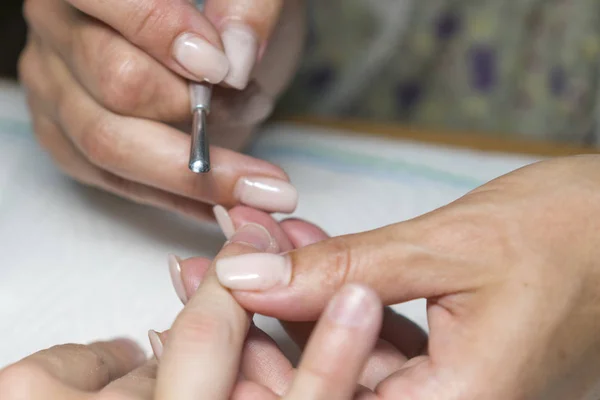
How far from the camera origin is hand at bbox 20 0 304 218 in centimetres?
48

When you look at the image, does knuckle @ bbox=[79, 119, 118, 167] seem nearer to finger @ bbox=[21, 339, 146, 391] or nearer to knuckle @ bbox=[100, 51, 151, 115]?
knuckle @ bbox=[100, 51, 151, 115]

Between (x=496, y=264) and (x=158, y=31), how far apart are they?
28 cm

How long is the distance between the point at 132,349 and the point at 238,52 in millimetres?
219

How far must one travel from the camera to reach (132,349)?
1.48ft

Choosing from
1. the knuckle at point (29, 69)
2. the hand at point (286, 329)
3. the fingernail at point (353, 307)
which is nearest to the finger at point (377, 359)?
the hand at point (286, 329)

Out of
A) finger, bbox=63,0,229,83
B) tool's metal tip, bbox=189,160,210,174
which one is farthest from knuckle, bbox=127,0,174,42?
tool's metal tip, bbox=189,160,210,174

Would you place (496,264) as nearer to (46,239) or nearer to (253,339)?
(253,339)

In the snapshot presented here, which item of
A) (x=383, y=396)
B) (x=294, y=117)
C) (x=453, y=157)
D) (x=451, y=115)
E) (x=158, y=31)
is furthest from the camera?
(x=451, y=115)

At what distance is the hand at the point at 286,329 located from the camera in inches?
15.1

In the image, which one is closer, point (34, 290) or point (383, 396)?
point (383, 396)

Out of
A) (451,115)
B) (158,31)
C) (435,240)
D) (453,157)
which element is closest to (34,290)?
(158,31)

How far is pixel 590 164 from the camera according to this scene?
16.3 inches

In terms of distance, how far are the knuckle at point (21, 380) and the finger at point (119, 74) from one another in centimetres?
22

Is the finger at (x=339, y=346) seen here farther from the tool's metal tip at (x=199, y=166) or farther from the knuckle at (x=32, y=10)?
the knuckle at (x=32, y=10)
